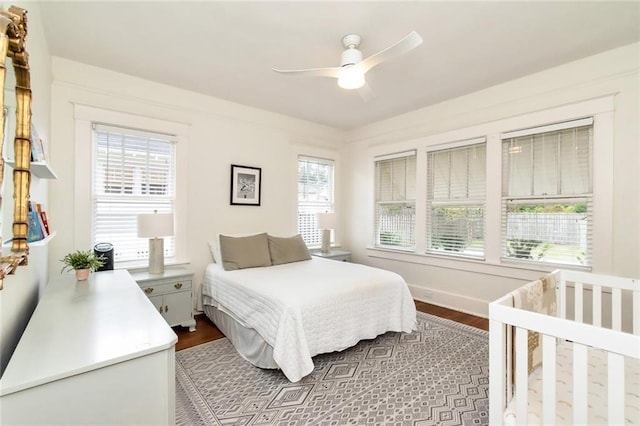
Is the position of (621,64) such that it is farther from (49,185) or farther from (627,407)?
(49,185)

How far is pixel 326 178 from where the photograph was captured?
500 centimetres

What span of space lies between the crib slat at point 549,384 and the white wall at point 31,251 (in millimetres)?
2079

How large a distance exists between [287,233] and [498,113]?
303 centimetres

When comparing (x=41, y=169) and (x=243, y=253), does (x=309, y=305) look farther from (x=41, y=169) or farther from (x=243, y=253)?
(x=41, y=169)

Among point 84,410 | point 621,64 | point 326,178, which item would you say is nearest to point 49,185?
point 84,410

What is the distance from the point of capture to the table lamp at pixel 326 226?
4496mm

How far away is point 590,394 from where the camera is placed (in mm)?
1275

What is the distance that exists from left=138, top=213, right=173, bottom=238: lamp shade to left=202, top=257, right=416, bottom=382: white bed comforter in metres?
0.70

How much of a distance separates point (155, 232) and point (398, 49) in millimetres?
2648

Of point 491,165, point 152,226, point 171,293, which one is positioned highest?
point 491,165

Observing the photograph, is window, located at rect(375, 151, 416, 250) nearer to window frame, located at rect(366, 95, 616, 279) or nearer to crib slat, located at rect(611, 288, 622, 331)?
window frame, located at rect(366, 95, 616, 279)

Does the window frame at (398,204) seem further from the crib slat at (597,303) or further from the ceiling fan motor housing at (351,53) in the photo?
the crib slat at (597,303)

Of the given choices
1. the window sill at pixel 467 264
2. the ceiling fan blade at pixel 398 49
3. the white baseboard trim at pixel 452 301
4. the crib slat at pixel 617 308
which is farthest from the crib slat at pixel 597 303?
the ceiling fan blade at pixel 398 49

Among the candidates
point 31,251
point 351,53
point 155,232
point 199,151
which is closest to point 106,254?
point 155,232
